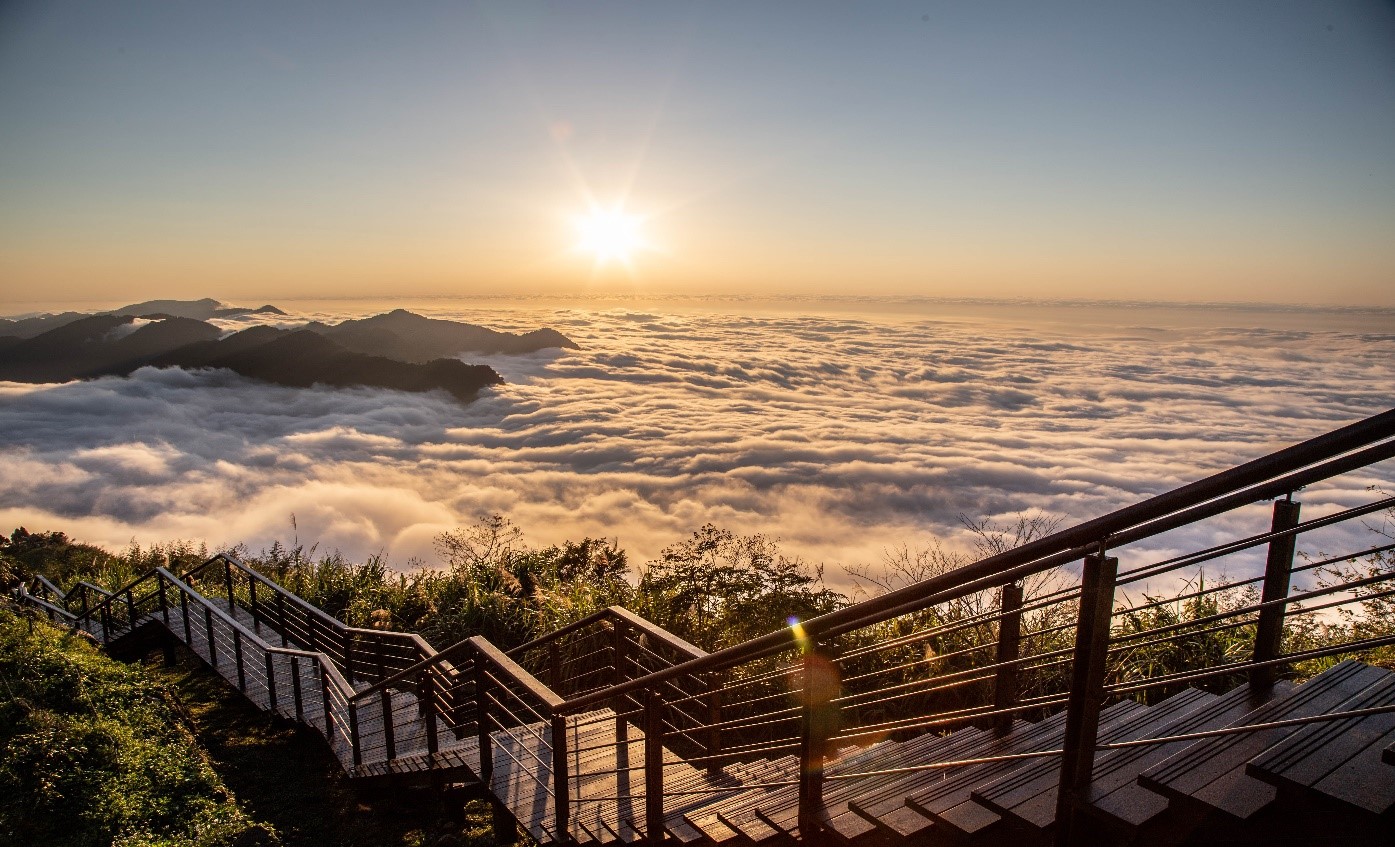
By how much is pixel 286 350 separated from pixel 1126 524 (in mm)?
173348

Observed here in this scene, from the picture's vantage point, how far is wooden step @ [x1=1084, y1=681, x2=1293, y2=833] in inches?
79.8

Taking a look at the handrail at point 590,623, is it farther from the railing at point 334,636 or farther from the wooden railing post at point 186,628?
the wooden railing post at point 186,628

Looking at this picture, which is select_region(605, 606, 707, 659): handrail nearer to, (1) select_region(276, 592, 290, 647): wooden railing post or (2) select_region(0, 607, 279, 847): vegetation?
(2) select_region(0, 607, 279, 847): vegetation

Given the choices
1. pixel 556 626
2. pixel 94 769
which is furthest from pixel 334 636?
pixel 94 769

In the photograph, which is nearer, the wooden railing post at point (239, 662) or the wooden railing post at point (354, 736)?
the wooden railing post at point (354, 736)

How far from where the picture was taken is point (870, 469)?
83.9 m

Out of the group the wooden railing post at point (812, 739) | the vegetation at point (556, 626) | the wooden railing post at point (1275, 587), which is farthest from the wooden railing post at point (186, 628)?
the wooden railing post at point (1275, 587)

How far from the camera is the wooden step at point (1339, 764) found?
1816 mm

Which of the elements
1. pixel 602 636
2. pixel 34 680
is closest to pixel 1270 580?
pixel 602 636

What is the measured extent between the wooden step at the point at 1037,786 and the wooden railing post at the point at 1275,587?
10.0 inches

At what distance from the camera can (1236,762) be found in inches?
83.5

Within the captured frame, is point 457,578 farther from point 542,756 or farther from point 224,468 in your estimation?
point 224,468

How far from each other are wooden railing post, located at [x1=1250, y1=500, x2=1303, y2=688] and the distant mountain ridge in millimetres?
138924

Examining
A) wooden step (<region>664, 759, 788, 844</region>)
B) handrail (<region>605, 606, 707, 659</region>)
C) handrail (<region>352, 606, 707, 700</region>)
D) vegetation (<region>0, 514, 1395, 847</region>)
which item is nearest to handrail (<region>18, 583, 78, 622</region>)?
vegetation (<region>0, 514, 1395, 847</region>)
